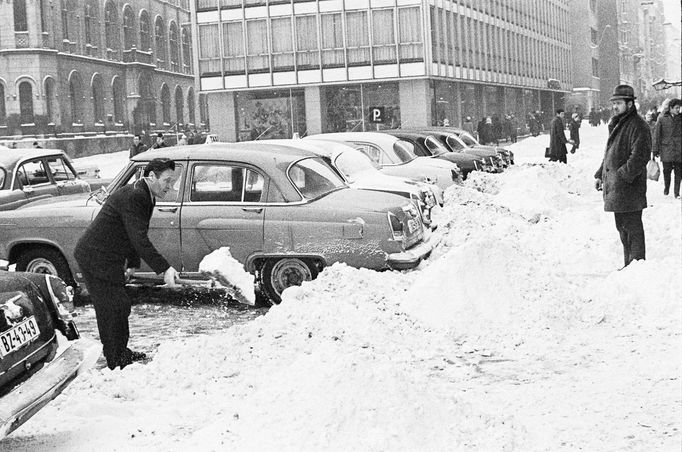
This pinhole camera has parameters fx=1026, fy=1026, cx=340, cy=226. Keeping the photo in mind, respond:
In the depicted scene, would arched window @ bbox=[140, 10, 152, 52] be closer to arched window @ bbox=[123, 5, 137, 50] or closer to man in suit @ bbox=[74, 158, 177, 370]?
arched window @ bbox=[123, 5, 137, 50]

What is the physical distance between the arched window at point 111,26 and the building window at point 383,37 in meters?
25.9

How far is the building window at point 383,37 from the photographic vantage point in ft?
175

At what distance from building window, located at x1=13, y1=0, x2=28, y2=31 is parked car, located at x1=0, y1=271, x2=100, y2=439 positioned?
59.2 meters

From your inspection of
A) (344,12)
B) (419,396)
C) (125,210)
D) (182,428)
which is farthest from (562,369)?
(344,12)

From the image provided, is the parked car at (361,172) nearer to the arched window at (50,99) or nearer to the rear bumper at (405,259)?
the rear bumper at (405,259)

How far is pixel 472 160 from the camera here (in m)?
22.7

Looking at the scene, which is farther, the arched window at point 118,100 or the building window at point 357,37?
the arched window at point 118,100

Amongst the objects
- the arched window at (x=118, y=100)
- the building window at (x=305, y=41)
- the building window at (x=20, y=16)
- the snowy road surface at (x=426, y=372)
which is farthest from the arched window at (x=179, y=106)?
the snowy road surface at (x=426, y=372)

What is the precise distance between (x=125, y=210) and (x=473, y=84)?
185 feet

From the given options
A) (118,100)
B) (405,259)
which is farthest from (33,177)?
(118,100)

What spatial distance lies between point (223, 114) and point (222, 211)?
4612 cm

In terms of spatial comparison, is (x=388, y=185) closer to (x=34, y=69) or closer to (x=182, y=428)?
(x=182, y=428)

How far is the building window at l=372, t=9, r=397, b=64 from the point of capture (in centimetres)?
5328

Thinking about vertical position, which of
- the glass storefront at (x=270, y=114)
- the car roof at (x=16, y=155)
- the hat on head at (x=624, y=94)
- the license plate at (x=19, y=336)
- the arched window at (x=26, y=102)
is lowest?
the license plate at (x=19, y=336)
